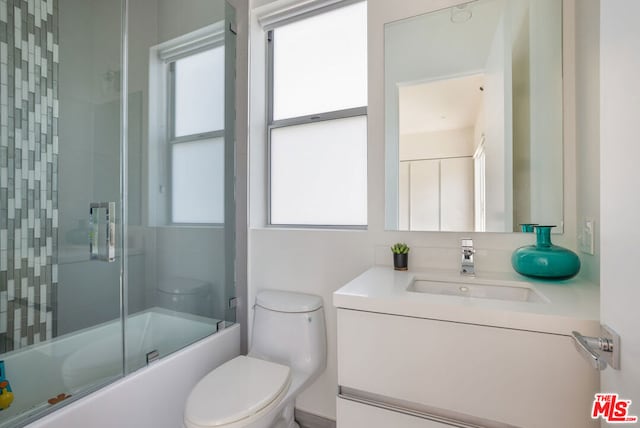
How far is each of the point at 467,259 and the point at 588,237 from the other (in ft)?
1.33

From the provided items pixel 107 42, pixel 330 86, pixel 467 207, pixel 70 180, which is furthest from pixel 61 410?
pixel 330 86

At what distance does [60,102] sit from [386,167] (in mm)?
1580

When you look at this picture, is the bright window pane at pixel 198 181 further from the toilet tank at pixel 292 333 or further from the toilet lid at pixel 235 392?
the toilet lid at pixel 235 392

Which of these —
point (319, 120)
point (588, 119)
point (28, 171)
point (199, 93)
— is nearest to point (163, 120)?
point (199, 93)

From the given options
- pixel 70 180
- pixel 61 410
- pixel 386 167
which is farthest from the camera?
pixel 386 167

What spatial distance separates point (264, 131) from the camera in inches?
77.4

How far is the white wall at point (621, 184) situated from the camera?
0.48 meters

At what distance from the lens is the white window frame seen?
59.7 inches

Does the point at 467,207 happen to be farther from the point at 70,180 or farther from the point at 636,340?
the point at 70,180

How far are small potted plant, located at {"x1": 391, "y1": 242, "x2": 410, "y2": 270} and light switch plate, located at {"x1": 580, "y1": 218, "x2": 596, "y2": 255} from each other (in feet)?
2.12

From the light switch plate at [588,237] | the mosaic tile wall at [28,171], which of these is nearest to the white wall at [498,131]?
the light switch plate at [588,237]

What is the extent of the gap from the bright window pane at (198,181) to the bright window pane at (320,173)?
39 cm

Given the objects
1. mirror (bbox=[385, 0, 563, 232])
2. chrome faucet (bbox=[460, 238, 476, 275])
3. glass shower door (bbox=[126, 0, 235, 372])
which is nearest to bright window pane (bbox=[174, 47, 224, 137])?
glass shower door (bbox=[126, 0, 235, 372])

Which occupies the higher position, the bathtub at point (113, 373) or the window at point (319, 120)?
the window at point (319, 120)
